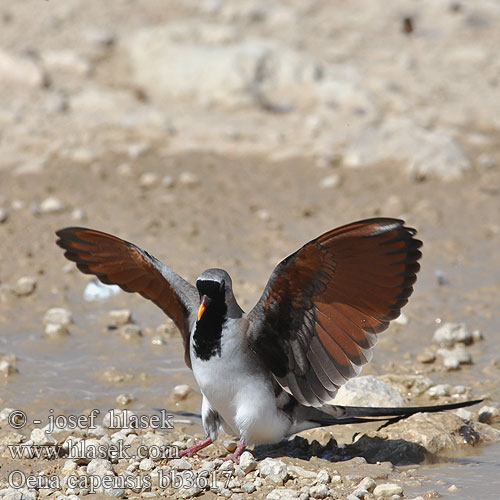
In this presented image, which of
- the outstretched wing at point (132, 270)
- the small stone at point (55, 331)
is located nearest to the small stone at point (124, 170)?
the small stone at point (55, 331)

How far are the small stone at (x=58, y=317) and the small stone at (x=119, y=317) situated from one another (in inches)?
13.0

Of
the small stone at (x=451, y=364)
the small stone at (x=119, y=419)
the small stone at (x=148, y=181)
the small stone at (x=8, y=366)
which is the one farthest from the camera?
the small stone at (x=148, y=181)

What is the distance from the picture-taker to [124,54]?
42.8ft

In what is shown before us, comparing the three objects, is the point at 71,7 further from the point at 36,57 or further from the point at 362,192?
the point at 362,192

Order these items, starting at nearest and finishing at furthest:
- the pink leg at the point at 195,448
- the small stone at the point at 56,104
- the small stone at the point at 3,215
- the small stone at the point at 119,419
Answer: the pink leg at the point at 195,448
the small stone at the point at 119,419
the small stone at the point at 3,215
the small stone at the point at 56,104

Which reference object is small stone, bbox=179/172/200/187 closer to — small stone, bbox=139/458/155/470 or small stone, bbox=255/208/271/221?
small stone, bbox=255/208/271/221

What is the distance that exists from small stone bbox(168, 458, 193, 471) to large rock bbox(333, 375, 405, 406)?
1372mm

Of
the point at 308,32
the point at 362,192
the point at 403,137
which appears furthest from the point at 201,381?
the point at 308,32

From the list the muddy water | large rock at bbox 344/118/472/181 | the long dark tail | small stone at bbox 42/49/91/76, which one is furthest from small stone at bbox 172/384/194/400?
small stone at bbox 42/49/91/76

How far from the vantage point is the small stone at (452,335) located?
25.3 ft

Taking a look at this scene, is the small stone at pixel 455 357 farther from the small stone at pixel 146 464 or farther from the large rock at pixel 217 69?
the large rock at pixel 217 69

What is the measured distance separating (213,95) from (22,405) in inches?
251

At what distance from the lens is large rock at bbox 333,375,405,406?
21.1ft

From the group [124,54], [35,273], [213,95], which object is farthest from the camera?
[124,54]
